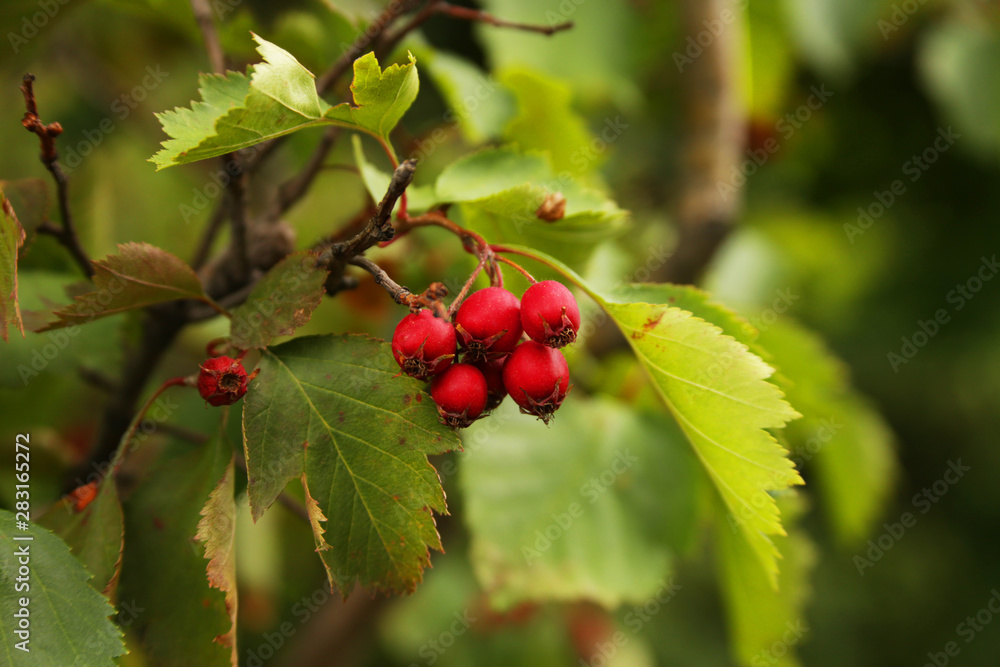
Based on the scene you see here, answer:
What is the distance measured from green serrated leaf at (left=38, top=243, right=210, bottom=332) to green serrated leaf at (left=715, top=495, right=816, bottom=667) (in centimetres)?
93

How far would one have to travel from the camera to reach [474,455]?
4.29 ft

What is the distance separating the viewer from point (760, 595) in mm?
1235

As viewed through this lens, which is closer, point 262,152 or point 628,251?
point 262,152

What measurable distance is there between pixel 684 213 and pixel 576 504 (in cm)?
94

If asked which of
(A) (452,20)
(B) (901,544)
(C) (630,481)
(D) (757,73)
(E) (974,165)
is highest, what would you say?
(E) (974,165)

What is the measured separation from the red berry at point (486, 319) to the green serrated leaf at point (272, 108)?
0.21 metres

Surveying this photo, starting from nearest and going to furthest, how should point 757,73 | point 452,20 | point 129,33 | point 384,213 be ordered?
point 384,213 → point 452,20 → point 757,73 → point 129,33

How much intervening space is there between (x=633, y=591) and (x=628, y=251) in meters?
1.30

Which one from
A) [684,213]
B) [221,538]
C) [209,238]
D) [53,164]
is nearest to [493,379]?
[221,538]

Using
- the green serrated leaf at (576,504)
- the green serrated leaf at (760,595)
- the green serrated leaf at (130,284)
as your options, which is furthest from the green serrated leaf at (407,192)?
the green serrated leaf at (760,595)

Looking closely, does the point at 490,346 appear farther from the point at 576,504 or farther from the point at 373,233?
the point at 576,504

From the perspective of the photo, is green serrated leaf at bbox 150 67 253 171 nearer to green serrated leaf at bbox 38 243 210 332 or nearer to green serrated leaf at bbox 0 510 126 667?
green serrated leaf at bbox 38 243 210 332

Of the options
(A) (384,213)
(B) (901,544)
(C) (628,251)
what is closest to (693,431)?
(A) (384,213)

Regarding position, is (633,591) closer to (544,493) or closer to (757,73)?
(544,493)
